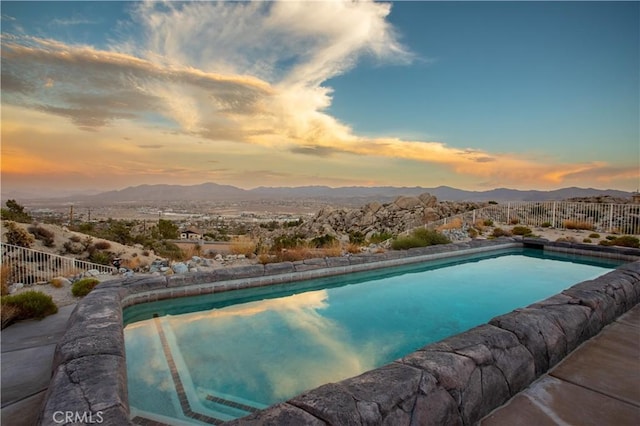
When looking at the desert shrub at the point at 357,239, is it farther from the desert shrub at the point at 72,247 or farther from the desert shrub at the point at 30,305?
the desert shrub at the point at 72,247

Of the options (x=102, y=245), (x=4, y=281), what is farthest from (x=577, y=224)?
(x=102, y=245)

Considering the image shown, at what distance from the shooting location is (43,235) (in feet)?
43.3

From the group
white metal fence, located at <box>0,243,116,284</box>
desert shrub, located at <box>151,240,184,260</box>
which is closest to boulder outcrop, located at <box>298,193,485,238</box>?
desert shrub, located at <box>151,240,184,260</box>

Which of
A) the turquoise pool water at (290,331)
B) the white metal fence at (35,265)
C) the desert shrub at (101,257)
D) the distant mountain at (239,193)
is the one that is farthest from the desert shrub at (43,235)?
the distant mountain at (239,193)

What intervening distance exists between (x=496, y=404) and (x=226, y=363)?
2620mm

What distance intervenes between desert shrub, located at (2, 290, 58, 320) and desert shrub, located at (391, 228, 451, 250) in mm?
8331

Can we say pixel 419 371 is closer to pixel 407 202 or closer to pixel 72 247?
pixel 72 247

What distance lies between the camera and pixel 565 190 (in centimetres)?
5475

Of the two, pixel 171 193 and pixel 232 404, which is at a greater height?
pixel 171 193

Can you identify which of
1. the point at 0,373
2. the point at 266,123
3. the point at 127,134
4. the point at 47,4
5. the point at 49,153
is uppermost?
the point at 47,4

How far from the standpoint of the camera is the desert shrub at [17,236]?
10.6 metres

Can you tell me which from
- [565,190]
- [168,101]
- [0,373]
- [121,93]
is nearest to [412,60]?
[168,101]

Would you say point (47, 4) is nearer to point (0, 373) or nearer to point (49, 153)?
point (49, 153)

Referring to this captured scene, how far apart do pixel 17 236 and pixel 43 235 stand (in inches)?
96.9
